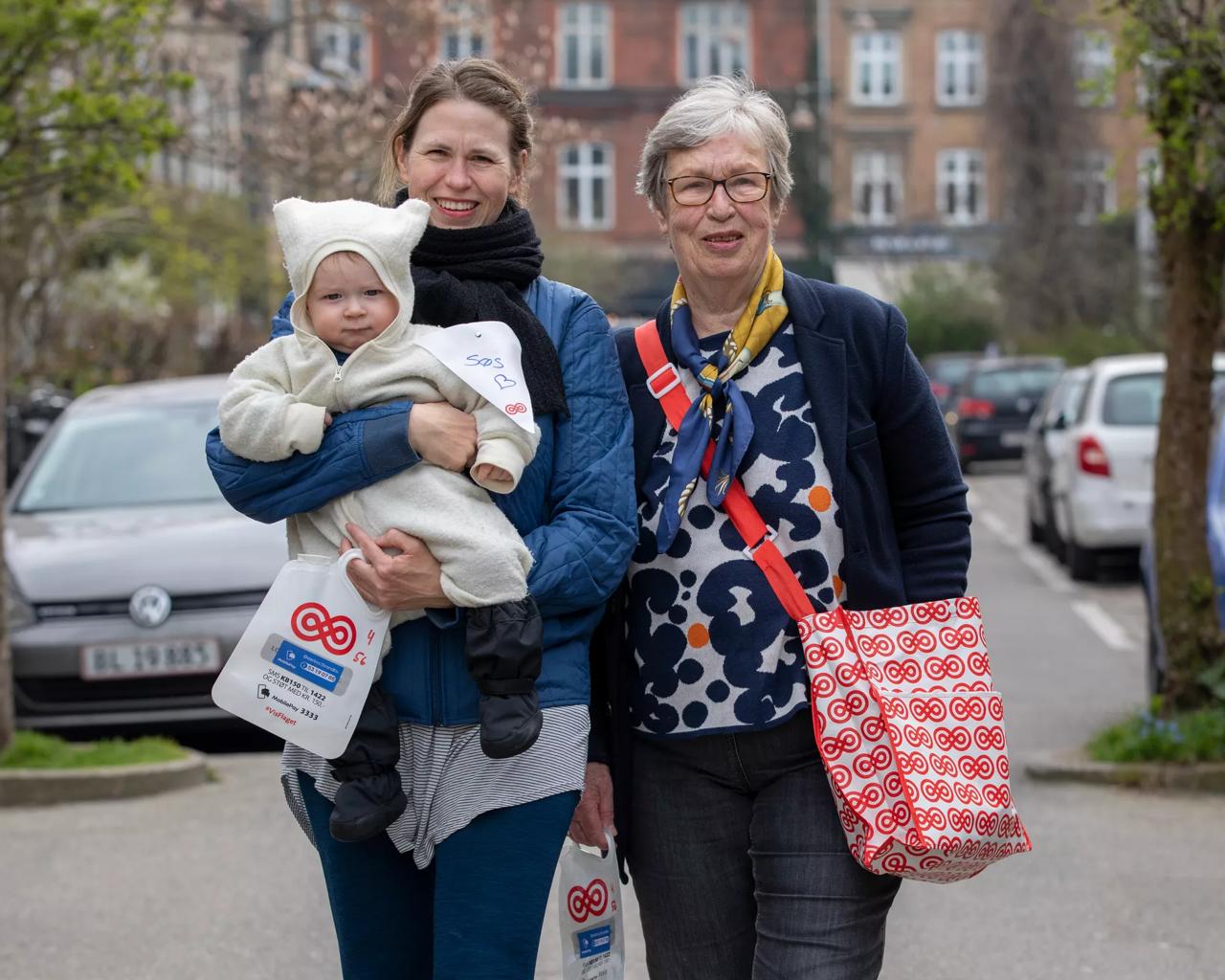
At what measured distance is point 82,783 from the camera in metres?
8.03

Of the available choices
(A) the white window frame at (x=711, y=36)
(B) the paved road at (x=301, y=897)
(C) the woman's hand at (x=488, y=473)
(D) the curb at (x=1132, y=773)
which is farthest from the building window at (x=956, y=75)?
(C) the woman's hand at (x=488, y=473)

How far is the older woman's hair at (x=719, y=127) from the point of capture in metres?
3.53

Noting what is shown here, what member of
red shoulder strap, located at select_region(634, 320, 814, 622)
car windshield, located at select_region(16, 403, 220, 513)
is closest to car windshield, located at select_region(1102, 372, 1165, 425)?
car windshield, located at select_region(16, 403, 220, 513)

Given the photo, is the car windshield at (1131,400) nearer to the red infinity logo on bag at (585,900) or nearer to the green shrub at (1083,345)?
the red infinity logo on bag at (585,900)

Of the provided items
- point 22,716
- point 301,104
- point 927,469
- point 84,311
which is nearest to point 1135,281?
point 84,311

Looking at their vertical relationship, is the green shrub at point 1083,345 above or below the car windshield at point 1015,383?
below

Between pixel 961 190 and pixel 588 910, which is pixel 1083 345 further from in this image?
pixel 588 910

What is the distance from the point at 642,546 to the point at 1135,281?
40.5m

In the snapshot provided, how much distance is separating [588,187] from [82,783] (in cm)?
5420

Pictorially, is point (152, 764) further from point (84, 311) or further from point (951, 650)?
point (84, 311)

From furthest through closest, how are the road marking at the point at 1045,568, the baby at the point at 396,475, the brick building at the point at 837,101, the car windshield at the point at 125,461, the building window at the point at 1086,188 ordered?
the brick building at the point at 837,101
the building window at the point at 1086,188
the road marking at the point at 1045,568
the car windshield at the point at 125,461
the baby at the point at 396,475

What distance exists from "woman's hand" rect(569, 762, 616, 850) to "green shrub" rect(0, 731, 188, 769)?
16.2 ft

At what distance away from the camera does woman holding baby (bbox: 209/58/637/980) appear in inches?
124

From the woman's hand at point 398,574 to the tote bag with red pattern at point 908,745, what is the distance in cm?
65
